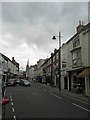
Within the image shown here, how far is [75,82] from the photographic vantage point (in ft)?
126

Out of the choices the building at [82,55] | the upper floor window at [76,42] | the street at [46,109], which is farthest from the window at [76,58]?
the street at [46,109]

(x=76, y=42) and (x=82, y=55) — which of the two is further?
(x=76, y=42)

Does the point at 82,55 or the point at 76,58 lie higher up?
the point at 82,55

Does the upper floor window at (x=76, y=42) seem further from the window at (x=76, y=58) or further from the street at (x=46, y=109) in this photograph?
the street at (x=46, y=109)

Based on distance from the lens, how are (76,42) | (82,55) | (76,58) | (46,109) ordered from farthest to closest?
(76,42)
(76,58)
(82,55)
(46,109)

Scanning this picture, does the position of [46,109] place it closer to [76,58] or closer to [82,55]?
[82,55]

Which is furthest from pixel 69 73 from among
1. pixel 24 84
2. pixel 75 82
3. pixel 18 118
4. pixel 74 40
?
pixel 18 118

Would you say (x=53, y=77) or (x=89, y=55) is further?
(x=53, y=77)

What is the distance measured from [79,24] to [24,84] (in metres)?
28.5

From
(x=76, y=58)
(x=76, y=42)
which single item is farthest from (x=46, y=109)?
(x=76, y=42)

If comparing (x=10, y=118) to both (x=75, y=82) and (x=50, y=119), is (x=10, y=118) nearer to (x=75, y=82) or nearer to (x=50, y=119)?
(x=50, y=119)

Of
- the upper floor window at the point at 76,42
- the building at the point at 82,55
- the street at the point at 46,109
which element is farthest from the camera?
the upper floor window at the point at 76,42

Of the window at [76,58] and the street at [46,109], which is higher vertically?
the window at [76,58]

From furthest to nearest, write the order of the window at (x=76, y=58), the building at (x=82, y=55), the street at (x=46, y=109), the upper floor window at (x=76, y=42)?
the upper floor window at (x=76, y=42)
the window at (x=76, y=58)
the building at (x=82, y=55)
the street at (x=46, y=109)
